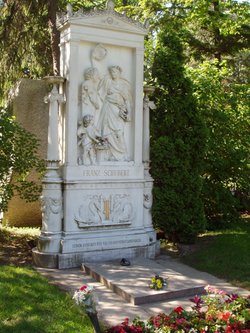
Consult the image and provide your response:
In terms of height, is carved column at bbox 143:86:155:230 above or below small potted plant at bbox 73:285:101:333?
above

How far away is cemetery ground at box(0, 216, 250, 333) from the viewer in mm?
4562

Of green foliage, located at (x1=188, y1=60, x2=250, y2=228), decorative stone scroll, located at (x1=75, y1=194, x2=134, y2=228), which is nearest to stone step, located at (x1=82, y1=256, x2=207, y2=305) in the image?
decorative stone scroll, located at (x1=75, y1=194, x2=134, y2=228)

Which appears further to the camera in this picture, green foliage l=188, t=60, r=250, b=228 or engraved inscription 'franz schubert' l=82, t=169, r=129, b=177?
green foliage l=188, t=60, r=250, b=228

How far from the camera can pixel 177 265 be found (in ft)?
24.2

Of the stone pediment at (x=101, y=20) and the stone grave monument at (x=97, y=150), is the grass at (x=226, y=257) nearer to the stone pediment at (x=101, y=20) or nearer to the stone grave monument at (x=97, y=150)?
the stone grave monument at (x=97, y=150)

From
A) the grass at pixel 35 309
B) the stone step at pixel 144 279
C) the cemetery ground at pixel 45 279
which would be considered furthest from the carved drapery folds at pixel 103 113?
the grass at pixel 35 309

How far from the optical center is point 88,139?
7516mm

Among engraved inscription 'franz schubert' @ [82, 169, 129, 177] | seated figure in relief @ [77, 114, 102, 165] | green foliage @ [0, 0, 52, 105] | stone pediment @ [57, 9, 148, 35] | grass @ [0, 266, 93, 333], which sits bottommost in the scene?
grass @ [0, 266, 93, 333]

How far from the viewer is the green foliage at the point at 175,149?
838 cm

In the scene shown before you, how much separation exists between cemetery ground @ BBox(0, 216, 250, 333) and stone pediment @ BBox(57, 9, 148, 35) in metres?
4.28

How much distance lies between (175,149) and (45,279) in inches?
148

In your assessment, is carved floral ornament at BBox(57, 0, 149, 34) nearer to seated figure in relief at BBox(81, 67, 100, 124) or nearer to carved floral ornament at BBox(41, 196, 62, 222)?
seated figure in relief at BBox(81, 67, 100, 124)

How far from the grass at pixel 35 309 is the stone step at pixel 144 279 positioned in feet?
2.63

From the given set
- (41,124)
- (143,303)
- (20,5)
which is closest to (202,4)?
(20,5)
